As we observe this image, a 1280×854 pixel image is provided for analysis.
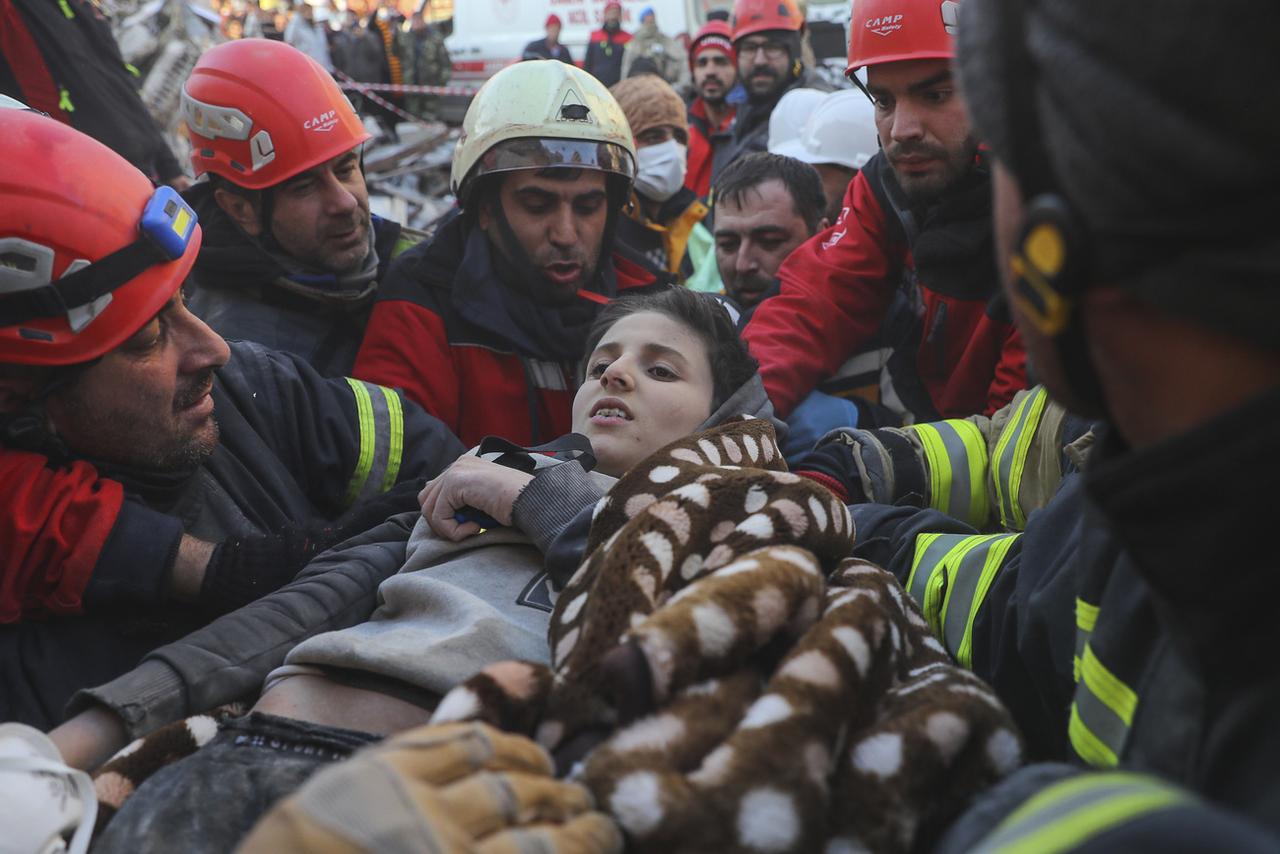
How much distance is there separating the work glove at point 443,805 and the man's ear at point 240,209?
133 inches

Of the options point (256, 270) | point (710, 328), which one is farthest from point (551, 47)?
point (710, 328)

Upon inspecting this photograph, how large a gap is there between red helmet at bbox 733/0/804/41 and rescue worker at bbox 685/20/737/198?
0.30 m

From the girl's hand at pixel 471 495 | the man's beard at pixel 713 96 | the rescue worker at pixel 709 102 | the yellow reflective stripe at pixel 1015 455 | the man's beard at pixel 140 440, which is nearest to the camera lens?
the girl's hand at pixel 471 495

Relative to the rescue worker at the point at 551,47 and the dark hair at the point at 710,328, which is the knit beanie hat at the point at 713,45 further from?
the dark hair at the point at 710,328

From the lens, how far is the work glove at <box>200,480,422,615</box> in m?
2.39

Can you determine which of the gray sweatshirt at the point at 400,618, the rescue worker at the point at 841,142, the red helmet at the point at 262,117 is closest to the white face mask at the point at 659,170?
the rescue worker at the point at 841,142

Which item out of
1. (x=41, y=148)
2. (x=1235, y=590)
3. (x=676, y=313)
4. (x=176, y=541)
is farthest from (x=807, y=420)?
(x=1235, y=590)

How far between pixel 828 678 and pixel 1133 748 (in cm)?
33

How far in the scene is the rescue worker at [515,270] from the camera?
3883 mm

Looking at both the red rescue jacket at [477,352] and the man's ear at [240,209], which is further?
the man's ear at [240,209]

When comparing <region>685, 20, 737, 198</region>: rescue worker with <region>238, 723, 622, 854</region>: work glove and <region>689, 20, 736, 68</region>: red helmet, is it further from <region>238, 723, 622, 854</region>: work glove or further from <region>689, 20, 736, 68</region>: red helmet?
<region>238, 723, 622, 854</region>: work glove

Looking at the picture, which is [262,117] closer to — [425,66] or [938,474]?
[938,474]

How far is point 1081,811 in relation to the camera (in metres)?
0.93

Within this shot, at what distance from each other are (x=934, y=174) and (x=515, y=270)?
1482mm
